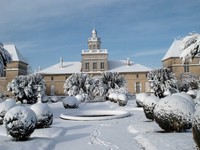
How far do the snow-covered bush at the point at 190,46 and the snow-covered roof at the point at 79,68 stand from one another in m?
41.4

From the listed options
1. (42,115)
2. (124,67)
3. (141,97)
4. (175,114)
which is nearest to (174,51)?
(124,67)

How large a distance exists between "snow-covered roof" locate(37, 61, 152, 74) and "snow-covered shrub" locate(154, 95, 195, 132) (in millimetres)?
45785

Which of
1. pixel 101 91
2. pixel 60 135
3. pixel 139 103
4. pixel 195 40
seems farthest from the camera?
pixel 101 91

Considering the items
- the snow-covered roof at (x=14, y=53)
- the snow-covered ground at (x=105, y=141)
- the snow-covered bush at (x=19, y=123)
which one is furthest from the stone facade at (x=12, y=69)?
the snow-covered bush at (x=19, y=123)

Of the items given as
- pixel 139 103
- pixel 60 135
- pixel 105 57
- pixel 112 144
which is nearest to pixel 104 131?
pixel 60 135

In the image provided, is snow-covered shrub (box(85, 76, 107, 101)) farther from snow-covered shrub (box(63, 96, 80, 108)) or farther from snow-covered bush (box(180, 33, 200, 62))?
snow-covered bush (box(180, 33, 200, 62))

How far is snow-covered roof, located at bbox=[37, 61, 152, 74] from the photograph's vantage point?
57.3m

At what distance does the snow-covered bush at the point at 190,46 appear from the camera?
47.4 feet

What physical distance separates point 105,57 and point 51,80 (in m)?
12.0

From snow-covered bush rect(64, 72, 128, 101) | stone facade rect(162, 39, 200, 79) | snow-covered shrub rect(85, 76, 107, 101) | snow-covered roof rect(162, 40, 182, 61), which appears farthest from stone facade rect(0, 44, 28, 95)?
stone facade rect(162, 39, 200, 79)

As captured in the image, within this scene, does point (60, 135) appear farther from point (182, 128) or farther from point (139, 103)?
point (139, 103)

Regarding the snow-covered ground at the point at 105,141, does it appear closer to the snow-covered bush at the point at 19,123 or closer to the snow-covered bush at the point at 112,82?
the snow-covered bush at the point at 19,123

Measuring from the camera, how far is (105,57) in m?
57.4

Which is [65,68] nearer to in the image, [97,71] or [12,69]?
[97,71]
